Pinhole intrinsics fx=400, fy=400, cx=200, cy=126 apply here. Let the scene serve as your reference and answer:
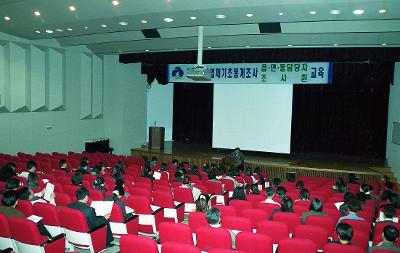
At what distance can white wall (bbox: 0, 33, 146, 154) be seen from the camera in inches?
526

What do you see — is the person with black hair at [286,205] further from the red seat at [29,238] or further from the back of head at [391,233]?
the red seat at [29,238]

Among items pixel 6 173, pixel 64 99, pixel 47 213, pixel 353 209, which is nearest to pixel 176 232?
pixel 47 213

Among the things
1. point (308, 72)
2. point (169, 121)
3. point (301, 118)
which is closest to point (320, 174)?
point (308, 72)

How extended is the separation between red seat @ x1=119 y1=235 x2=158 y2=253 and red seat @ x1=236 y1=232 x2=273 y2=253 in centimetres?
97

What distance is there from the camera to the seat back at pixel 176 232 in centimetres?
460

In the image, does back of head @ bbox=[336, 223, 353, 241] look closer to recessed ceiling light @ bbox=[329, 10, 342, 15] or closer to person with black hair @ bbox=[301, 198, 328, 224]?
person with black hair @ bbox=[301, 198, 328, 224]

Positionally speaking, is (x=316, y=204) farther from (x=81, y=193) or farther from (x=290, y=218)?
(x=81, y=193)

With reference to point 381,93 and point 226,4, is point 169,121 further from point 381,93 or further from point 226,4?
point 226,4

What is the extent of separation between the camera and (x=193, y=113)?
21.0 meters

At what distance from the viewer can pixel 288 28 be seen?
10836 millimetres

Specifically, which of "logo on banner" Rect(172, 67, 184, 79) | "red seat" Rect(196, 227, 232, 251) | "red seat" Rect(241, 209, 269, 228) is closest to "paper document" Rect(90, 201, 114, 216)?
"red seat" Rect(196, 227, 232, 251)

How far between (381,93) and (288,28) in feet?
25.6

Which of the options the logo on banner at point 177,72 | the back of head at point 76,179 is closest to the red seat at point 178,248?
the back of head at point 76,179

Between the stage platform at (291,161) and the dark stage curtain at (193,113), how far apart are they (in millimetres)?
2127
